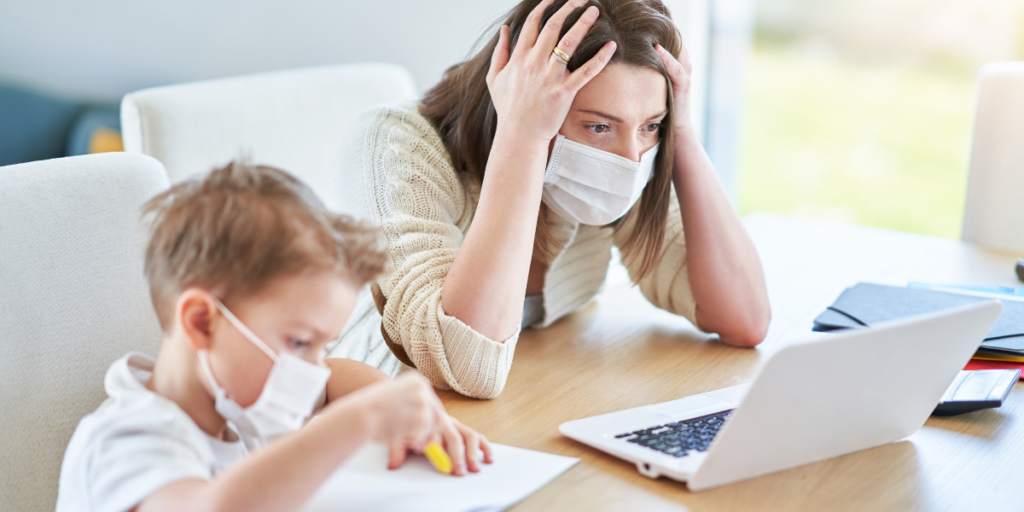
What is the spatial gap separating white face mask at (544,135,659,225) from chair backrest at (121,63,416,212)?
0.34 m

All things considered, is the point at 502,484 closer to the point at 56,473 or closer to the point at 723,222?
the point at 56,473

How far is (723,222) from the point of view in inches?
51.8

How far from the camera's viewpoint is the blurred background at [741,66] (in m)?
1.60

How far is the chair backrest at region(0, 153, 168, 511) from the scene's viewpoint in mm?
875

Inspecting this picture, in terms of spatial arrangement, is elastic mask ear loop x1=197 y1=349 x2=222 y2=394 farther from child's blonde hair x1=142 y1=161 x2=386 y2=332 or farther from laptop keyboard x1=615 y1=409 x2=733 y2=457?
laptop keyboard x1=615 y1=409 x2=733 y2=457

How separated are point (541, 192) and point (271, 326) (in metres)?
0.56

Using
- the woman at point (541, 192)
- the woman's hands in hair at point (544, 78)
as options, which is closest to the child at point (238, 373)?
the woman at point (541, 192)

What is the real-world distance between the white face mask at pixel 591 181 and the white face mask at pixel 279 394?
60 centimetres

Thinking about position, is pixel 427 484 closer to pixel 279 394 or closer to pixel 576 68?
pixel 279 394

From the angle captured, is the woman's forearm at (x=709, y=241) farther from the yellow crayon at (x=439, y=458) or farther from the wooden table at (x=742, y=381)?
the yellow crayon at (x=439, y=458)

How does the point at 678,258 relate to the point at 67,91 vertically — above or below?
below

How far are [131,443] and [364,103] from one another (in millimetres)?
1334

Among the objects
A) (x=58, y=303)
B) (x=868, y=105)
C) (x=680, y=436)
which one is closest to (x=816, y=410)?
(x=680, y=436)

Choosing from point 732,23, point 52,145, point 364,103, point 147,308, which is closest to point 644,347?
point 147,308
